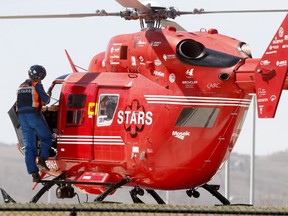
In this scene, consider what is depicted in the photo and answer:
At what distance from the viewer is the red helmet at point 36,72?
23.8 metres

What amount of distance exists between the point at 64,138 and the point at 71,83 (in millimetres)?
1245

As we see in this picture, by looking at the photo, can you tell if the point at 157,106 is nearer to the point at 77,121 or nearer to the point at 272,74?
the point at 77,121

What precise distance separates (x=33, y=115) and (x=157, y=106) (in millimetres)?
2842

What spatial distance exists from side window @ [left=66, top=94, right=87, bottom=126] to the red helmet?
2.99 ft

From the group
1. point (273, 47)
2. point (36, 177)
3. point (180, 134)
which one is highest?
point (273, 47)

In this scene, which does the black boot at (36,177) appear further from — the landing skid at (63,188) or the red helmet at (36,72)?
the red helmet at (36,72)

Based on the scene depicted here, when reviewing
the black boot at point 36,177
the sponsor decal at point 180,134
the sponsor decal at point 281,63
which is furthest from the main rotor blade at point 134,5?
the black boot at point 36,177

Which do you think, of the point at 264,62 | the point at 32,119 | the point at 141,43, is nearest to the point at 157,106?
the point at 141,43

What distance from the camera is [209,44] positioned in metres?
22.7

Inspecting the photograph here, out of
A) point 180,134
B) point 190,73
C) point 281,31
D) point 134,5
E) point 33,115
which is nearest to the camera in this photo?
point 281,31

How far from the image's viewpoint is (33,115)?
78.0 ft

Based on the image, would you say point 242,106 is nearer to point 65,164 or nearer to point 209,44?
point 209,44

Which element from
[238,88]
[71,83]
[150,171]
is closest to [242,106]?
[238,88]

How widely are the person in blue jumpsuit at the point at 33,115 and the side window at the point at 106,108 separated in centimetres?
116
